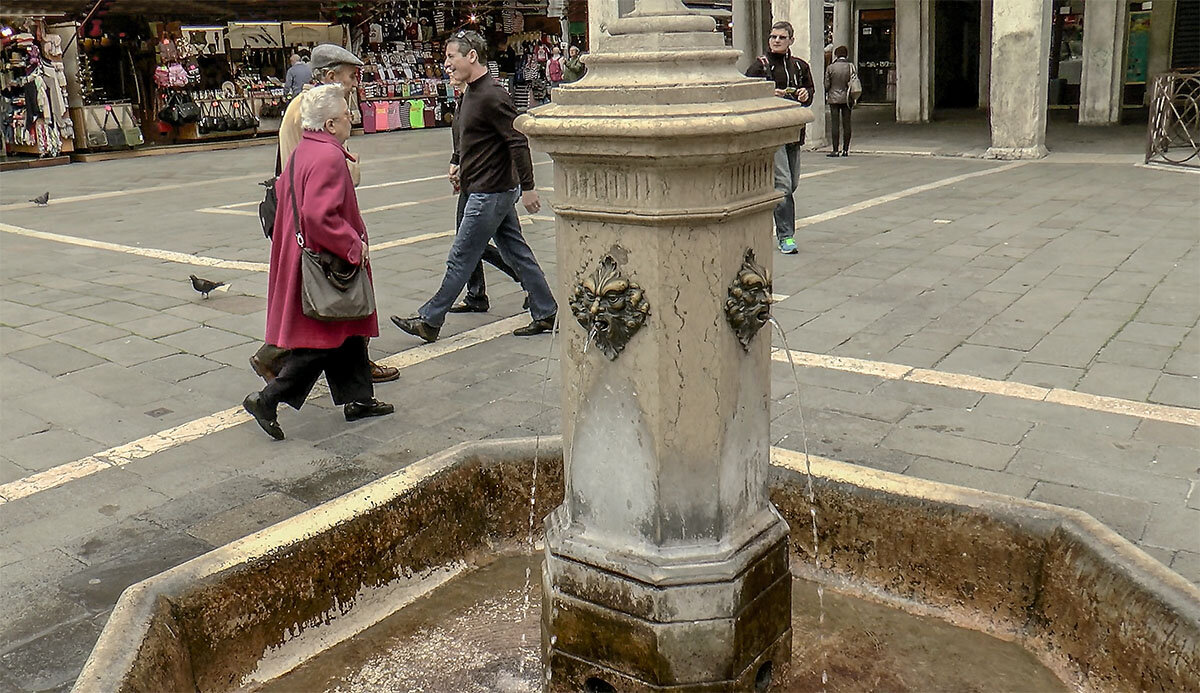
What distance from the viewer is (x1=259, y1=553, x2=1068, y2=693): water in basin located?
286 centimetres

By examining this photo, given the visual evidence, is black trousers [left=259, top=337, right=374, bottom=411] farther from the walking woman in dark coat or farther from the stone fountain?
the walking woman in dark coat

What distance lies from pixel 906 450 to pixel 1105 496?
741 mm

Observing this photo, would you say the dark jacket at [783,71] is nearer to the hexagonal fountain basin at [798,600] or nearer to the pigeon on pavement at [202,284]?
the pigeon on pavement at [202,284]


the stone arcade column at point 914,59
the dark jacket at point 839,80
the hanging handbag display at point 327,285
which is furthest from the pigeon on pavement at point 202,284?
the stone arcade column at point 914,59

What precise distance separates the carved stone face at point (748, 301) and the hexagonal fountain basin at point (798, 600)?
94 centimetres

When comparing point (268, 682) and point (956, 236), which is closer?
point (268, 682)

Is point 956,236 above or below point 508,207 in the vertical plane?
below

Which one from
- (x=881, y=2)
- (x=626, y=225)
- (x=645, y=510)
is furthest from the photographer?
(x=881, y=2)

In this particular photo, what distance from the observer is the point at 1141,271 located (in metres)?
7.02

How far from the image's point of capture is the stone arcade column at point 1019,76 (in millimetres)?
13109

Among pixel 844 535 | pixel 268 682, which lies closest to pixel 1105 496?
pixel 844 535

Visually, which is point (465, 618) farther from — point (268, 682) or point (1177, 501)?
point (1177, 501)

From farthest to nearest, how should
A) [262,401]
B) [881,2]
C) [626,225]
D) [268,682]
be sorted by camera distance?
[881,2] < [262,401] < [268,682] < [626,225]

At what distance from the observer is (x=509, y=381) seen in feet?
17.0
